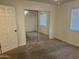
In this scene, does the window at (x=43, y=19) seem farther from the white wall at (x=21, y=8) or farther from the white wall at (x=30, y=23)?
the white wall at (x=21, y=8)

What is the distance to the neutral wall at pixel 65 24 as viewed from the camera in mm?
4574

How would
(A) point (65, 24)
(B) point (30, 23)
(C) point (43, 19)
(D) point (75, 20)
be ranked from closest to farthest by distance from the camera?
(D) point (75, 20) < (A) point (65, 24) < (B) point (30, 23) < (C) point (43, 19)

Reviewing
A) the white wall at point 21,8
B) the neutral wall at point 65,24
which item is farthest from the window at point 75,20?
the white wall at point 21,8

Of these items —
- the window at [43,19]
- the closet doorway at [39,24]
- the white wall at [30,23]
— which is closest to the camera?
the white wall at [30,23]

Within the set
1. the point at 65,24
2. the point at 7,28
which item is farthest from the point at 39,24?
the point at 7,28

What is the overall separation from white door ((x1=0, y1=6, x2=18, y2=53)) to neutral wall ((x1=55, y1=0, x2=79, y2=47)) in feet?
9.29

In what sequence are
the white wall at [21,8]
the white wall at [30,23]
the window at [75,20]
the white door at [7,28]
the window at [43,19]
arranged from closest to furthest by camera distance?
the white door at [7,28] < the white wall at [21,8] < the window at [75,20] < the white wall at [30,23] < the window at [43,19]

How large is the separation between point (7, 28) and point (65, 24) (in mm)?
3191

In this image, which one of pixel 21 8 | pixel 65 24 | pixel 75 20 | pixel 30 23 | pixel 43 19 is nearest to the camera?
pixel 21 8

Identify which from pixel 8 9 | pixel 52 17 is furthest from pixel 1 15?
pixel 52 17

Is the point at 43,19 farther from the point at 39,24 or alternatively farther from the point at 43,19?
the point at 39,24

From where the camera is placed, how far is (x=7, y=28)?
12.2 feet

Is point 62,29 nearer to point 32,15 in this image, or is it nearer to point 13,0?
point 32,15

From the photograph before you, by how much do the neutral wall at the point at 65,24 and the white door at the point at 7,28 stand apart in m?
2.83
